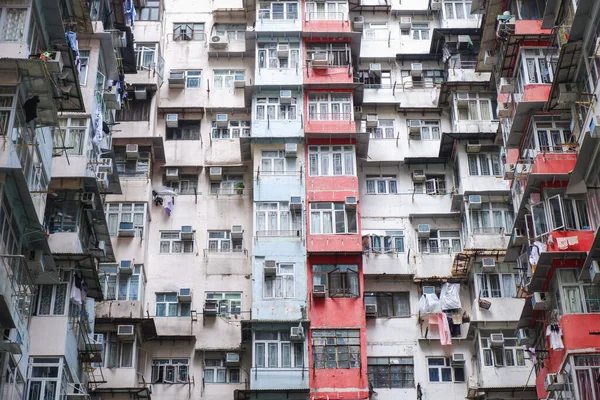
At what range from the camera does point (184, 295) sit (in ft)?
96.3

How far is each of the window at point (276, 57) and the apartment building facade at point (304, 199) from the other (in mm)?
65

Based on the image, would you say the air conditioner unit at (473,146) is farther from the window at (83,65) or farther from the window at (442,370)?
the window at (83,65)

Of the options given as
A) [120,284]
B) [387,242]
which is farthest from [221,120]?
[387,242]

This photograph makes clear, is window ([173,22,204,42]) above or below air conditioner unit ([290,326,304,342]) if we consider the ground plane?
above

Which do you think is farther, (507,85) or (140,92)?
(140,92)

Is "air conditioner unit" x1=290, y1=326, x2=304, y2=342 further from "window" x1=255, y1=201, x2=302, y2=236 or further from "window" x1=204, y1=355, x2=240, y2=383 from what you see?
"window" x1=255, y1=201, x2=302, y2=236

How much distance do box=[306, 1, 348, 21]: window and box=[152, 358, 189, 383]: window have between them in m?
12.0

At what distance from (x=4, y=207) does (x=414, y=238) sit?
14703 mm

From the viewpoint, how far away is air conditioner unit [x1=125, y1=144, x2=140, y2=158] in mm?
30984

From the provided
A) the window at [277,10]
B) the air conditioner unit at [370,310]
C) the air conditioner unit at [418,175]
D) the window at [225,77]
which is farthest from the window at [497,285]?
the window at [277,10]

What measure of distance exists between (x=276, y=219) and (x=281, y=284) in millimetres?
2099

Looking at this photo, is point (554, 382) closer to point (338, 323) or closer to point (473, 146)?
point (338, 323)

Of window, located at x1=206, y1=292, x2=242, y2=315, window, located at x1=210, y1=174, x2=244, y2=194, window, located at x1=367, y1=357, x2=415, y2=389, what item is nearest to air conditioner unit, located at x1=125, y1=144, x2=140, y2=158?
window, located at x1=210, y1=174, x2=244, y2=194

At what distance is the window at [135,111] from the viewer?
105 ft
